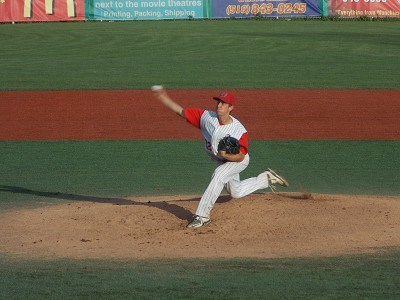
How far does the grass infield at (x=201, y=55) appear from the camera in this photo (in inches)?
912

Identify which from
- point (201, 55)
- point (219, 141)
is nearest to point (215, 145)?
point (219, 141)

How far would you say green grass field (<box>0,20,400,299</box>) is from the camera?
775 centimetres

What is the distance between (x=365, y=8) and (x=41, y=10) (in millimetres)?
14095

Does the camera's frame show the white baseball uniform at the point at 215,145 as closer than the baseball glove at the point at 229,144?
No

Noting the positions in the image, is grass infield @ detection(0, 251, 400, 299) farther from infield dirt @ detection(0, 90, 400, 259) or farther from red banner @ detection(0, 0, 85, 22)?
red banner @ detection(0, 0, 85, 22)

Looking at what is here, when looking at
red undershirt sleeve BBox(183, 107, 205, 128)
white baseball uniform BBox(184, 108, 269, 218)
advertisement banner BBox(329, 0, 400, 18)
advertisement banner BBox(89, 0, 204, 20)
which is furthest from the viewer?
advertisement banner BBox(89, 0, 204, 20)

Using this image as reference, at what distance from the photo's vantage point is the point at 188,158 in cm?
1439

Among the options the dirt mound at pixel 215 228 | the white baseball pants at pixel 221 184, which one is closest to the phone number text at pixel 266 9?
the dirt mound at pixel 215 228

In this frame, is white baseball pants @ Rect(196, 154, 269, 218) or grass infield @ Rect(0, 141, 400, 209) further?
grass infield @ Rect(0, 141, 400, 209)

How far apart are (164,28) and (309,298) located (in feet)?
105

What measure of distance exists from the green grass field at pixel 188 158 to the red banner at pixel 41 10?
6008mm

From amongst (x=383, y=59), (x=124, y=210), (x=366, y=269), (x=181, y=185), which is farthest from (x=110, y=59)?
(x=366, y=269)

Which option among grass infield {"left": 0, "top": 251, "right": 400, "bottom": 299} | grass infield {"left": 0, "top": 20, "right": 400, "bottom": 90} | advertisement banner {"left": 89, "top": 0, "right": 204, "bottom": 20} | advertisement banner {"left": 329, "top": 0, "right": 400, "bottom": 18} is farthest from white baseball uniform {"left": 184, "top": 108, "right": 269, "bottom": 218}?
advertisement banner {"left": 89, "top": 0, "right": 204, "bottom": 20}

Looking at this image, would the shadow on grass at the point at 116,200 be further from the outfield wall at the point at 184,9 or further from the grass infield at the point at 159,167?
the outfield wall at the point at 184,9
